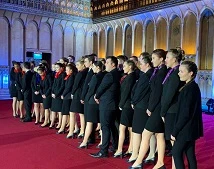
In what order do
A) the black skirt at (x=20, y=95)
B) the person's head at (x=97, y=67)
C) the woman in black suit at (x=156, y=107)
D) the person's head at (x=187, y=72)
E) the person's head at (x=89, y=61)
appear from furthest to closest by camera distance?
the black skirt at (x=20, y=95) < the person's head at (x=89, y=61) < the person's head at (x=97, y=67) < the woman in black suit at (x=156, y=107) < the person's head at (x=187, y=72)

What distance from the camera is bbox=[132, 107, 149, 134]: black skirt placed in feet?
14.5

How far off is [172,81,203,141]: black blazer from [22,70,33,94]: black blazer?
585cm

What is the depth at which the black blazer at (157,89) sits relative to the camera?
4.01m

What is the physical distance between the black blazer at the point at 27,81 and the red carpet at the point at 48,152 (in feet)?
4.49

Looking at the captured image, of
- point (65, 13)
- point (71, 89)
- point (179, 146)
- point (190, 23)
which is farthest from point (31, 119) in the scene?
point (65, 13)

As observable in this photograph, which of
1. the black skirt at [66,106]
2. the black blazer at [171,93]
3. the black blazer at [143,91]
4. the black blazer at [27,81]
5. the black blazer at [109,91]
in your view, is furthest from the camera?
the black blazer at [27,81]

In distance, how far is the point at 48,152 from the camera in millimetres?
5270

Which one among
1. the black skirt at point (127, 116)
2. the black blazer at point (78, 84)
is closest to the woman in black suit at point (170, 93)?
the black skirt at point (127, 116)

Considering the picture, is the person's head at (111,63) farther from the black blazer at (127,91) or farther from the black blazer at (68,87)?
the black blazer at (68,87)

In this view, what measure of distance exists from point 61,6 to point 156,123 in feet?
45.1

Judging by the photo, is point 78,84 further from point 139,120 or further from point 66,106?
point 139,120

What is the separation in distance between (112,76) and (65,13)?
1240 centimetres

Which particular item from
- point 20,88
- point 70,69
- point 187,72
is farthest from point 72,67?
point 187,72

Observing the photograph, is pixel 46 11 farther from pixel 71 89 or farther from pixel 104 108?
pixel 104 108
